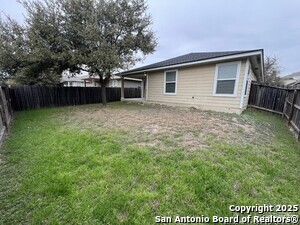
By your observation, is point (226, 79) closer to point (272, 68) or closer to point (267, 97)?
point (267, 97)

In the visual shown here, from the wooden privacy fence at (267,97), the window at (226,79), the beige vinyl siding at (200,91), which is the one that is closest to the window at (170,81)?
the beige vinyl siding at (200,91)

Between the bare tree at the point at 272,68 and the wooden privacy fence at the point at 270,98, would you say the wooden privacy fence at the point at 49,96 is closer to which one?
the wooden privacy fence at the point at 270,98

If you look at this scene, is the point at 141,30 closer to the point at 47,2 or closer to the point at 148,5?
the point at 148,5

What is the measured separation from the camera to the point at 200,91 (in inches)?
324

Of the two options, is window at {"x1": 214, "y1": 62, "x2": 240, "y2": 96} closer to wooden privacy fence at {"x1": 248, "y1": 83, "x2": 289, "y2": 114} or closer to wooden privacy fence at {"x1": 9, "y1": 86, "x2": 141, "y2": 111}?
wooden privacy fence at {"x1": 248, "y1": 83, "x2": 289, "y2": 114}

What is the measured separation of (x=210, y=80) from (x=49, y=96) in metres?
9.18

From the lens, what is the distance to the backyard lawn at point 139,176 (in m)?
1.80

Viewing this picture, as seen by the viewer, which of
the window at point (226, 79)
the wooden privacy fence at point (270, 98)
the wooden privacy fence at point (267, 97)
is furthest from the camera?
the wooden privacy fence at point (267, 97)

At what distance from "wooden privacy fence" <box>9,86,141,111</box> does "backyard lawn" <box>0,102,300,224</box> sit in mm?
5480

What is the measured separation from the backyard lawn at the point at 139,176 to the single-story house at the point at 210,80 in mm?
3451

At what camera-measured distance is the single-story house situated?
22.4 ft

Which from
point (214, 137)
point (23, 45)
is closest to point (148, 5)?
point (23, 45)

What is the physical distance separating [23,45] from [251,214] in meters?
10.4

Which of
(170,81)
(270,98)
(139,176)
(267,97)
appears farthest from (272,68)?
(139,176)
